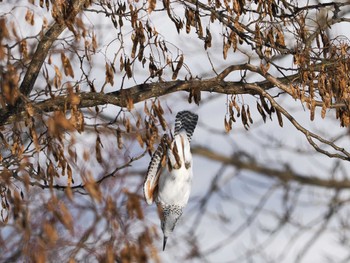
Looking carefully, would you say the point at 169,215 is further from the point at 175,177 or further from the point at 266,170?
the point at 266,170

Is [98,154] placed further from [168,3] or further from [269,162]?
[269,162]

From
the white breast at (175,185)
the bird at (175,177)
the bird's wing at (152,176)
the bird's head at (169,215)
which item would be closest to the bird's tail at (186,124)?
the bird at (175,177)

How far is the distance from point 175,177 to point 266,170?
738 millimetres

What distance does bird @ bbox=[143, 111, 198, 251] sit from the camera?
729 cm

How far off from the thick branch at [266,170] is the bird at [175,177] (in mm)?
209

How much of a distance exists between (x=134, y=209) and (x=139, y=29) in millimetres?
2034

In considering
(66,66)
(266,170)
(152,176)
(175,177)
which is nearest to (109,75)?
(66,66)

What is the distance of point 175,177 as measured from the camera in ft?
25.0

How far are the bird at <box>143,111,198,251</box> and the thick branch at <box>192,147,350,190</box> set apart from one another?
209 millimetres

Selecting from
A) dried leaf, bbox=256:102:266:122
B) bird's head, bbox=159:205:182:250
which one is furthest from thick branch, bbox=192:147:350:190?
dried leaf, bbox=256:102:266:122

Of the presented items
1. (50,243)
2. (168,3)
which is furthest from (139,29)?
(50,243)

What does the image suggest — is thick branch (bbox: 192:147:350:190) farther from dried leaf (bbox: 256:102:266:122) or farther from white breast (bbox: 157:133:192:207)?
dried leaf (bbox: 256:102:266:122)

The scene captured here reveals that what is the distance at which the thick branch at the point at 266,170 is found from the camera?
758 cm

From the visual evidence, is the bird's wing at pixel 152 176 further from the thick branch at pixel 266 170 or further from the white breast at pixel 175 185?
the thick branch at pixel 266 170
